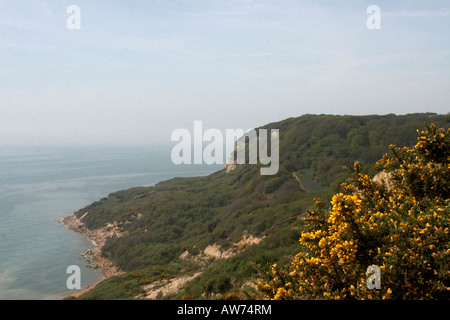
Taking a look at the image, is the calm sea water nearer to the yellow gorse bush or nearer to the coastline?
the coastline

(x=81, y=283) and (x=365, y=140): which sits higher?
(x=365, y=140)

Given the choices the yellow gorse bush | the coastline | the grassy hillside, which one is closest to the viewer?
the yellow gorse bush

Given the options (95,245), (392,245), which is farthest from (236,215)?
(392,245)

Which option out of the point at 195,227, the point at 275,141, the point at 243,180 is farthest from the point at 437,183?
the point at 275,141

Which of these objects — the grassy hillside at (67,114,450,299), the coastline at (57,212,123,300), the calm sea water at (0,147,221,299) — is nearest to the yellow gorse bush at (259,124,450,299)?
the grassy hillside at (67,114,450,299)
